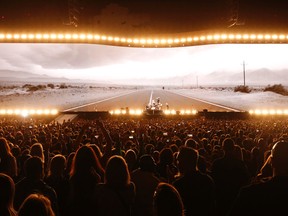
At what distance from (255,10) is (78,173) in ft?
44.7

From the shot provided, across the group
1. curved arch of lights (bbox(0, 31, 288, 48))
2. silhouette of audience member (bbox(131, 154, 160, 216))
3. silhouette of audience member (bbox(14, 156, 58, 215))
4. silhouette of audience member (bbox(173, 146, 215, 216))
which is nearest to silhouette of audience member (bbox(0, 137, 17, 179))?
silhouette of audience member (bbox(14, 156, 58, 215))

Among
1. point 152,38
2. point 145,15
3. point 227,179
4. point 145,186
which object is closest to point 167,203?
point 145,186

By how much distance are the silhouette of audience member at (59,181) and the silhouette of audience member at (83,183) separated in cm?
74

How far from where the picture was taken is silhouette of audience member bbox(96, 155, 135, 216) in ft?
12.9

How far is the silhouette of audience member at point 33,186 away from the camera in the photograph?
4.56 metres

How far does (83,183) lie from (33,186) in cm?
75

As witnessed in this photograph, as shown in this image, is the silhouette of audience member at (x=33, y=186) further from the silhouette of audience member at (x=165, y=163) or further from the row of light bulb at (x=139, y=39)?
the row of light bulb at (x=139, y=39)

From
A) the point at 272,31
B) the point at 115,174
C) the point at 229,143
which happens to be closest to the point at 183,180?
the point at 115,174

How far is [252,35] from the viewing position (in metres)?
18.4

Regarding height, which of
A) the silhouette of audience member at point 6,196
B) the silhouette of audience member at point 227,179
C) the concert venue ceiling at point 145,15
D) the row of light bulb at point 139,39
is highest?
the concert venue ceiling at point 145,15

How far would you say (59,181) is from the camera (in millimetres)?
5395

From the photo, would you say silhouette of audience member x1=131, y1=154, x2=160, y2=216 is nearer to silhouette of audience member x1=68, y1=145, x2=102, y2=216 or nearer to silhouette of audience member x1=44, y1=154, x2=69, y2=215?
silhouette of audience member x1=68, y1=145, x2=102, y2=216

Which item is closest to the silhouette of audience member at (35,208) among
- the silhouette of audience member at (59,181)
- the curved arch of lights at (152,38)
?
the silhouette of audience member at (59,181)

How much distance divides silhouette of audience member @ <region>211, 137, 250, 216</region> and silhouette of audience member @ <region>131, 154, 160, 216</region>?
995 mm
